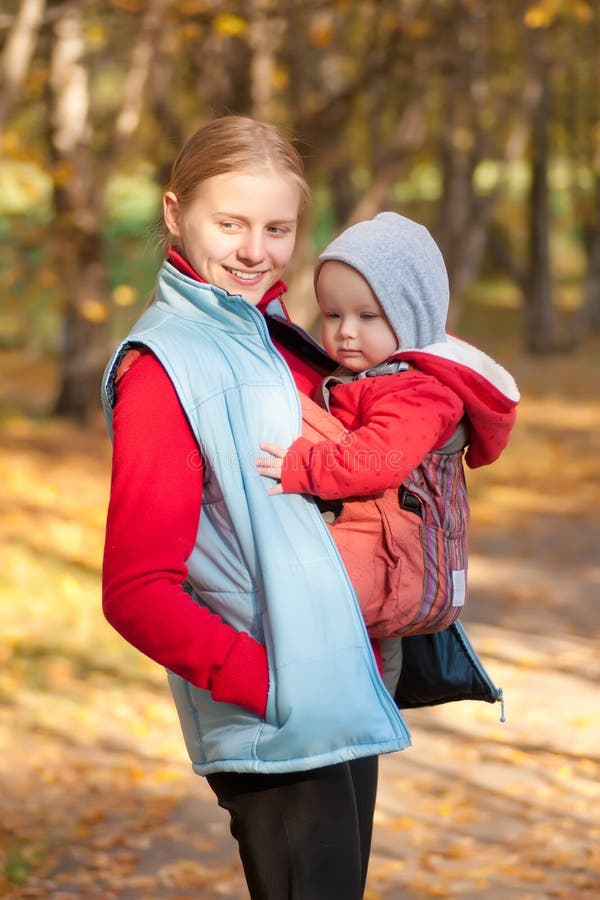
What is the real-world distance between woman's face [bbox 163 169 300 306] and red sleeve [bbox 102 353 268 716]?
0.25 metres

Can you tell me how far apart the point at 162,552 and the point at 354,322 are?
60 cm

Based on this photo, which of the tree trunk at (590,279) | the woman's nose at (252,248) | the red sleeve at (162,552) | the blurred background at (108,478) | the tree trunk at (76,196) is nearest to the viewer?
the red sleeve at (162,552)

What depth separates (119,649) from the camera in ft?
25.5

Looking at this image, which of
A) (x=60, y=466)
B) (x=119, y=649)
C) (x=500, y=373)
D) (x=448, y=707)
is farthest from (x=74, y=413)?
(x=500, y=373)

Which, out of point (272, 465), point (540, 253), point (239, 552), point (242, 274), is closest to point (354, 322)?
point (242, 274)

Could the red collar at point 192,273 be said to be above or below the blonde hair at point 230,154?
below

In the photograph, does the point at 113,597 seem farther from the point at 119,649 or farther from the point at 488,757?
the point at 119,649

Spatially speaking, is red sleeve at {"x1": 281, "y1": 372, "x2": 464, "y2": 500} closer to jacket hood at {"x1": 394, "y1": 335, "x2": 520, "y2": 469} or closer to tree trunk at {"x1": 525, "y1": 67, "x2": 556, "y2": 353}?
jacket hood at {"x1": 394, "y1": 335, "x2": 520, "y2": 469}

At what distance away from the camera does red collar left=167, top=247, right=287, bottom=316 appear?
7.70 feet

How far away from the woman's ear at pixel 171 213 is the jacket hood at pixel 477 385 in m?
0.48

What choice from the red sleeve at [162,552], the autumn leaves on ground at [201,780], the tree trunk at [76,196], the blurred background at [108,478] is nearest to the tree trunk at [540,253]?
the blurred background at [108,478]

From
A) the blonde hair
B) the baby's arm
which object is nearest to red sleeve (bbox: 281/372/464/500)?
the baby's arm

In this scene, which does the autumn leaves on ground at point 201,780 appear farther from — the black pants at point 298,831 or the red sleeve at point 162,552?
the red sleeve at point 162,552

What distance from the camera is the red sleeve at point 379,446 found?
2227 millimetres
